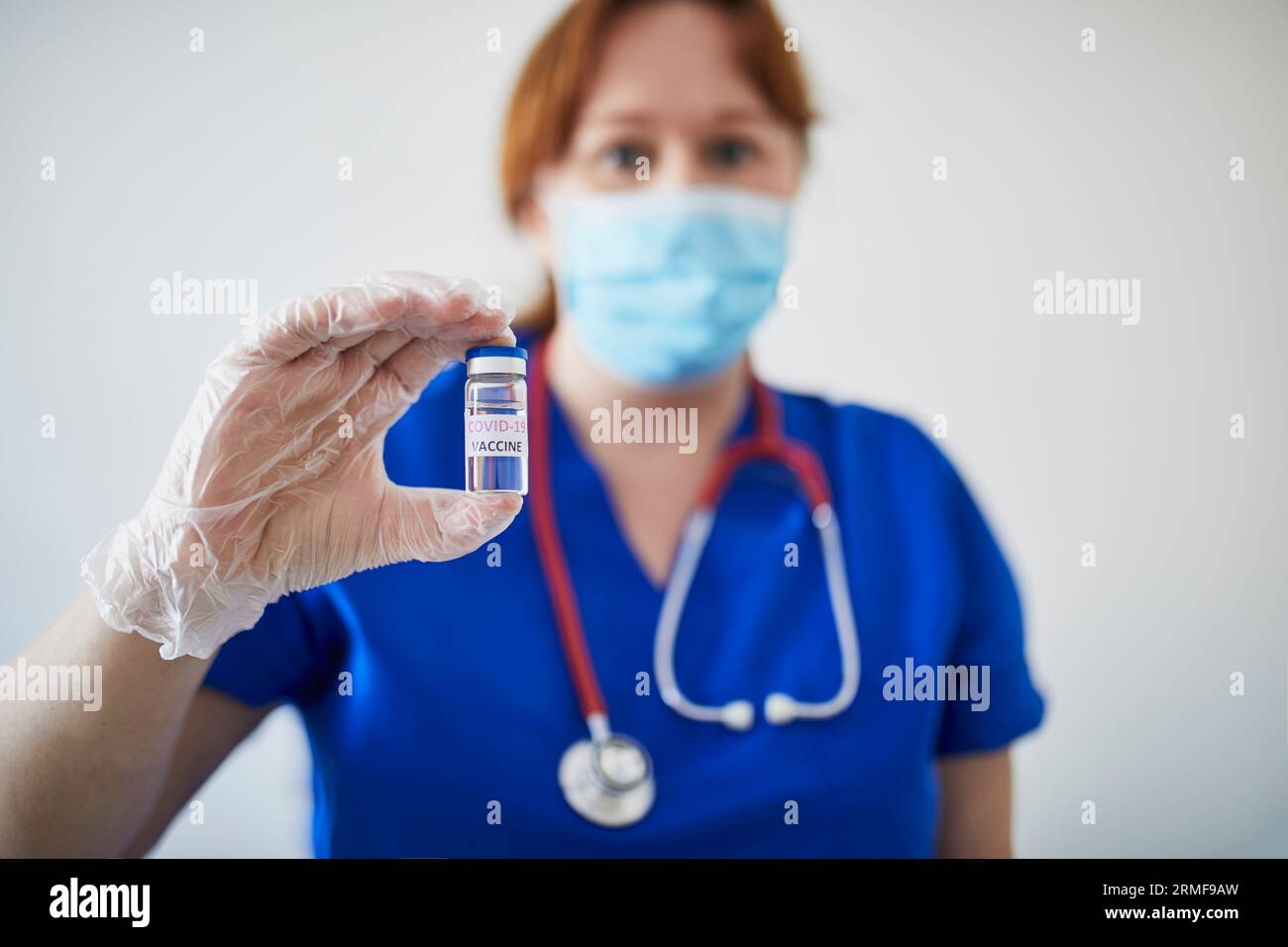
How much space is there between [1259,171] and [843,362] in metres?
0.62

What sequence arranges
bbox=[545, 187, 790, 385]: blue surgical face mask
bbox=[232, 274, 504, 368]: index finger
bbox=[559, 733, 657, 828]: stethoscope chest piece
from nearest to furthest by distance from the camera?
bbox=[232, 274, 504, 368]: index finger < bbox=[559, 733, 657, 828]: stethoscope chest piece < bbox=[545, 187, 790, 385]: blue surgical face mask

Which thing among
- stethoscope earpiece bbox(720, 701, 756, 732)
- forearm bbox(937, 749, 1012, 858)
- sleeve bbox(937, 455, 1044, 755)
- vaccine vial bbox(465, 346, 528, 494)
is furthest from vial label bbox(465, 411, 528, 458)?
forearm bbox(937, 749, 1012, 858)

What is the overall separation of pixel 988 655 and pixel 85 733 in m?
0.91

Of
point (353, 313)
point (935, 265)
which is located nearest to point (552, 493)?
point (353, 313)

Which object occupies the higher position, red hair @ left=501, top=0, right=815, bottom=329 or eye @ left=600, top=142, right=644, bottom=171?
red hair @ left=501, top=0, right=815, bottom=329

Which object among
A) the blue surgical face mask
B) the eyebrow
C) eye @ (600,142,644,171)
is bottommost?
the blue surgical face mask

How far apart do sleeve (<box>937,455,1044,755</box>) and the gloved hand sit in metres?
0.59

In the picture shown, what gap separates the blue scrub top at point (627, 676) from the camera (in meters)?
0.89

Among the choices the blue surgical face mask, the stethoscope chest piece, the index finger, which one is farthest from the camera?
the blue surgical face mask

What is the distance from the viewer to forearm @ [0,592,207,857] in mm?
702

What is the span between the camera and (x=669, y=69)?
99cm

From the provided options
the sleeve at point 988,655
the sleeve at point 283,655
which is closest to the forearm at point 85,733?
the sleeve at point 283,655

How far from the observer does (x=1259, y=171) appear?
3.76 feet

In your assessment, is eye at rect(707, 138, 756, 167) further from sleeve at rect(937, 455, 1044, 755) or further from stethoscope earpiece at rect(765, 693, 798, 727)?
stethoscope earpiece at rect(765, 693, 798, 727)
